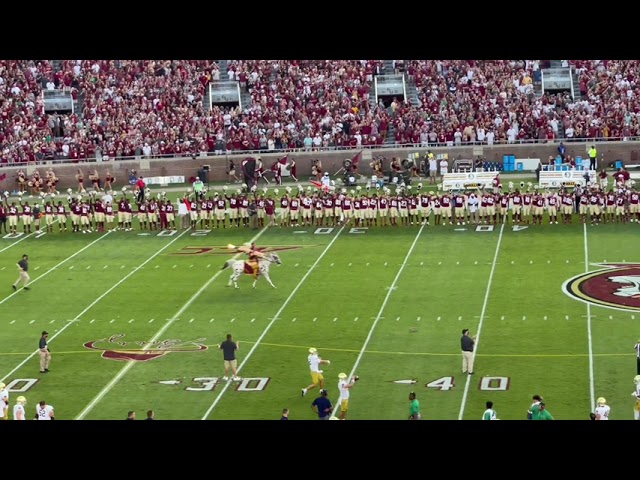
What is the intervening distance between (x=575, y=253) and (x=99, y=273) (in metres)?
10.6

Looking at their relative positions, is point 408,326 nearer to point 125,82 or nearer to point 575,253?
point 575,253

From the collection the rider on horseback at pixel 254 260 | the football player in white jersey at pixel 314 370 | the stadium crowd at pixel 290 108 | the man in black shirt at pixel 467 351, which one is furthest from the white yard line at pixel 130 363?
the stadium crowd at pixel 290 108

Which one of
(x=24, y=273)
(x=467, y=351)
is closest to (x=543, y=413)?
(x=467, y=351)

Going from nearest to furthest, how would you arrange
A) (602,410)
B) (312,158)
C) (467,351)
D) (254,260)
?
(602,410) < (467,351) < (254,260) < (312,158)

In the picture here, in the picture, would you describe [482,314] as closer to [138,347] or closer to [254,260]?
[254,260]

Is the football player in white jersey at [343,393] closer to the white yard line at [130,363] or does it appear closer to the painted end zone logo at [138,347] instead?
the white yard line at [130,363]

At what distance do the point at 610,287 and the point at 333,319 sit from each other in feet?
19.1

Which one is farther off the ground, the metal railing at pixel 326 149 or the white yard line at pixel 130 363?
the metal railing at pixel 326 149

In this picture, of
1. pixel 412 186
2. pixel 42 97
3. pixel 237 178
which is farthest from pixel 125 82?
pixel 412 186

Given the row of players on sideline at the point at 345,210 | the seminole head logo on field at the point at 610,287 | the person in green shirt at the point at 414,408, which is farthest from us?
the row of players on sideline at the point at 345,210

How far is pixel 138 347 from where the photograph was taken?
87.1ft

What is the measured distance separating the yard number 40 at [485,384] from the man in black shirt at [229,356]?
125 inches

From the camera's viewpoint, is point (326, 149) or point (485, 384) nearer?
point (485, 384)

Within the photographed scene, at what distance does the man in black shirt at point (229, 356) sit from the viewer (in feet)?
78.6
